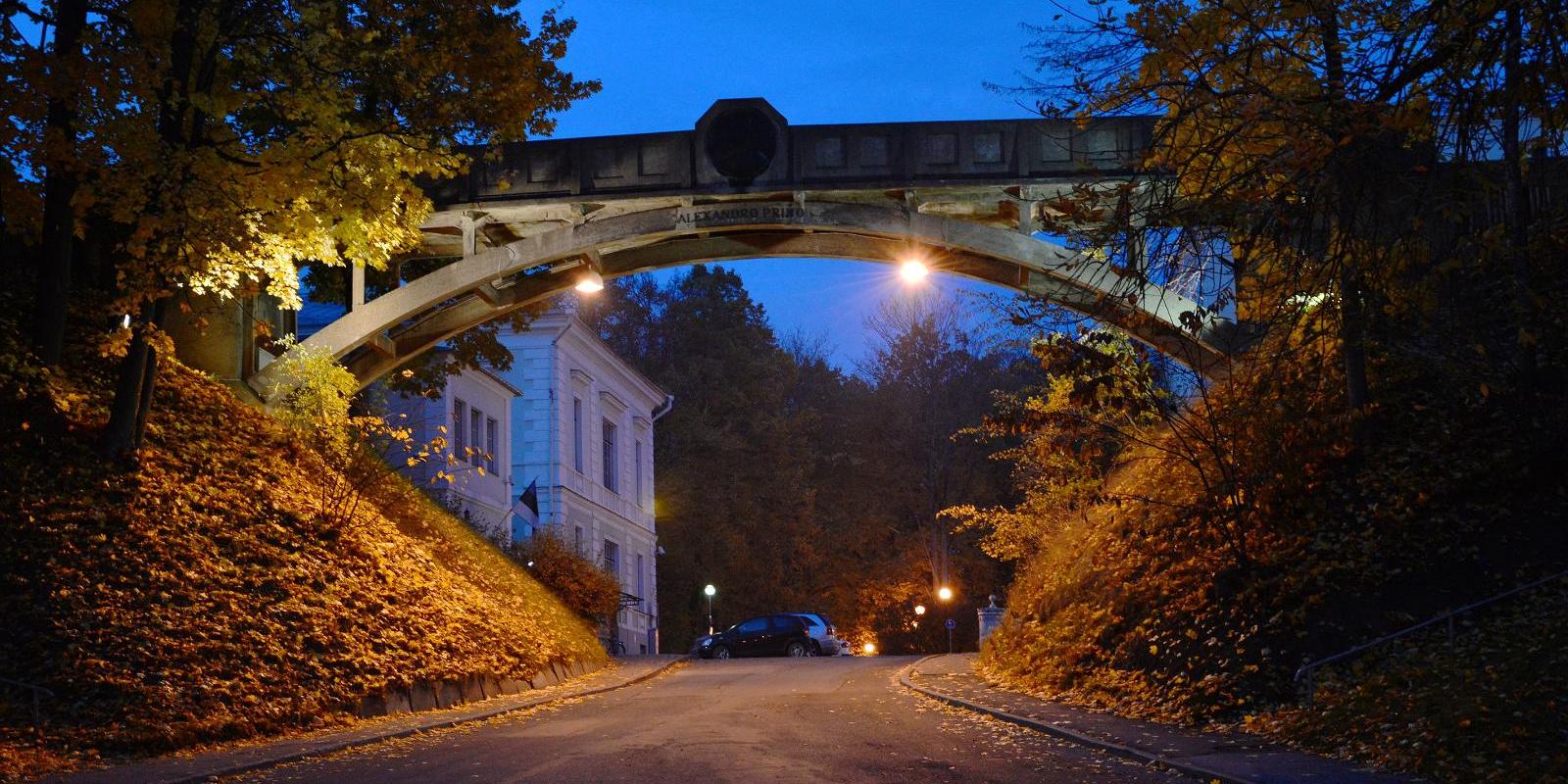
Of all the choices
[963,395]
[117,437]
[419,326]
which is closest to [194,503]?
[117,437]

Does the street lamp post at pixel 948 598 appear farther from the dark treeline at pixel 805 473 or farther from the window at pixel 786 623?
the window at pixel 786 623

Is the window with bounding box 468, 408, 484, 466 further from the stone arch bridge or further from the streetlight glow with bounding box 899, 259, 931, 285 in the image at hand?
the streetlight glow with bounding box 899, 259, 931, 285

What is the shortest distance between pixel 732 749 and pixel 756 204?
39.2ft

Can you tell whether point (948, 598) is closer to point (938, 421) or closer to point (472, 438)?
point (938, 421)

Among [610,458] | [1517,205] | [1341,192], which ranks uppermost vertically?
[610,458]

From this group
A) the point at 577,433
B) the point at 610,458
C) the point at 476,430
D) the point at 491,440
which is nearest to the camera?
the point at 476,430

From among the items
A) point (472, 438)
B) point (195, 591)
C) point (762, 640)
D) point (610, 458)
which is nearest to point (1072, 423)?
point (195, 591)

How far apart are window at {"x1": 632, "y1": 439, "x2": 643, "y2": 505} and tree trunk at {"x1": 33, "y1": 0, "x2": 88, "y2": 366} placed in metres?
31.3

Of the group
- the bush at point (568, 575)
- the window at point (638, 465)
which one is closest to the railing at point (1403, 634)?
the bush at point (568, 575)

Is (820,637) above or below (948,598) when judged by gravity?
below

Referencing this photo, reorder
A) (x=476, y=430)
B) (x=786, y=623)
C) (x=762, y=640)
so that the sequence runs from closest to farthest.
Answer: (x=476, y=430), (x=762, y=640), (x=786, y=623)

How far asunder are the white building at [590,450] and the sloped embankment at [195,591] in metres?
13.7

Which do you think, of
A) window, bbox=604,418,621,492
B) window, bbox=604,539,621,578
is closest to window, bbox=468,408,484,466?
window, bbox=604,539,621,578

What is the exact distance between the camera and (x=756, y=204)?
22672 millimetres
